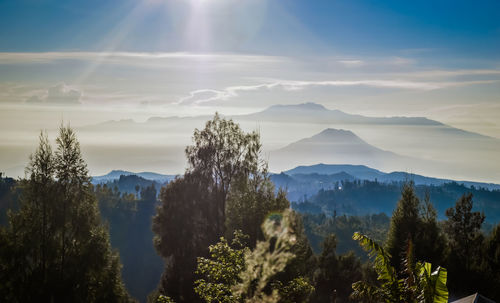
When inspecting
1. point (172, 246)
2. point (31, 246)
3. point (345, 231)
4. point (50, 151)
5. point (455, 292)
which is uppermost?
point (50, 151)

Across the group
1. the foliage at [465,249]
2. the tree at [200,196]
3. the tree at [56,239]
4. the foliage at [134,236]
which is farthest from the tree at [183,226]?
the foliage at [134,236]

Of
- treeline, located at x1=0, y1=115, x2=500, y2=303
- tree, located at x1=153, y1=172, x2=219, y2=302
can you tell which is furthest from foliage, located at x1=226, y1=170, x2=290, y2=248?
tree, located at x1=153, y1=172, x2=219, y2=302

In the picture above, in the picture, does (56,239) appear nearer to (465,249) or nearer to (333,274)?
(333,274)

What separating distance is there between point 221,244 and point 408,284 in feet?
19.0

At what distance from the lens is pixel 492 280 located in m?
24.2

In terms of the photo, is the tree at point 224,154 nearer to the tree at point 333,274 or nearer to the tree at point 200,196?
the tree at point 200,196

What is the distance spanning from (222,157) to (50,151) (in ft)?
45.2

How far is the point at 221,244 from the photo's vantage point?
13.4 metres

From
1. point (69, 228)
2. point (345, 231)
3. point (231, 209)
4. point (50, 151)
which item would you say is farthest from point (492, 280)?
point (345, 231)

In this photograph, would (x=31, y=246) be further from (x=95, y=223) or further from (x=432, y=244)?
(x=432, y=244)

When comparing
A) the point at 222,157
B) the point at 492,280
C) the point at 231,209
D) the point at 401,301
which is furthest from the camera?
the point at 222,157

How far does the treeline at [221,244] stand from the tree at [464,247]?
3.0 inches

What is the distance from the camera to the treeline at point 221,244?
11234 mm

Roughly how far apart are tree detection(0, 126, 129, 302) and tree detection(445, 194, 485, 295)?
20592 mm
